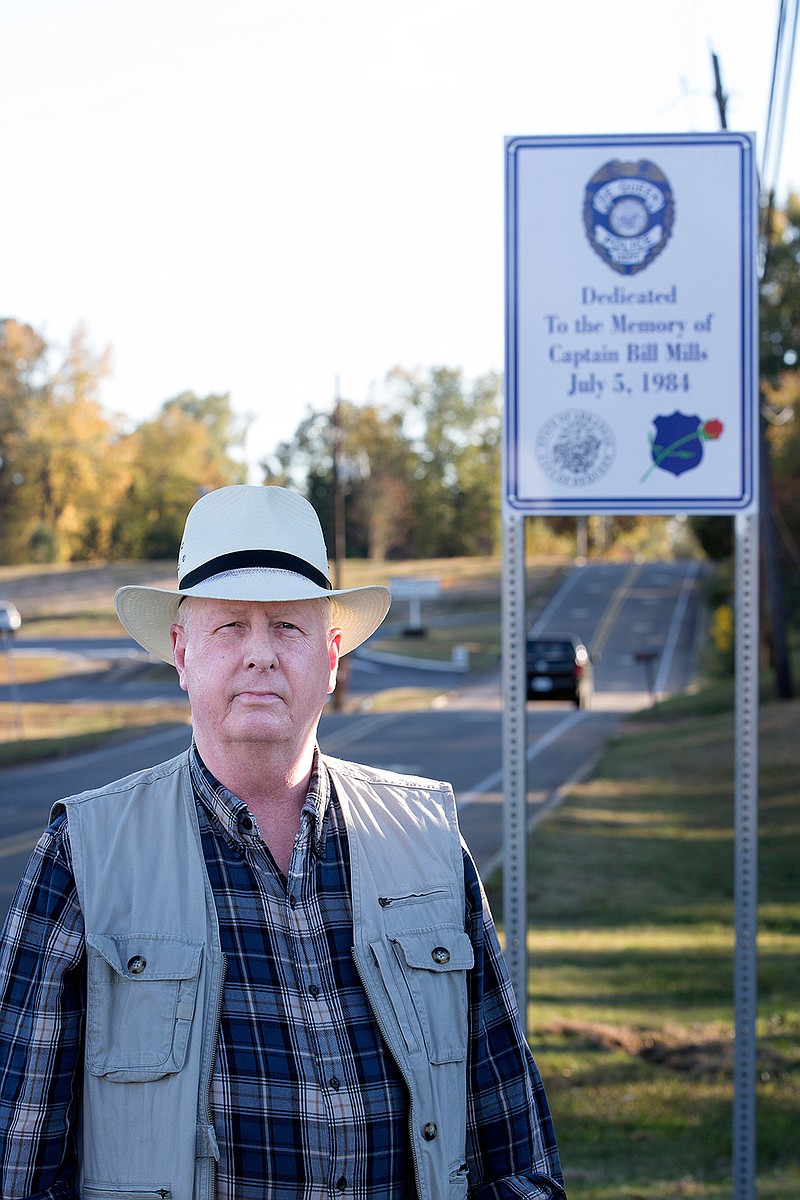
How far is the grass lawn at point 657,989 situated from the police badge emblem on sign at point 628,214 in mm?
3159

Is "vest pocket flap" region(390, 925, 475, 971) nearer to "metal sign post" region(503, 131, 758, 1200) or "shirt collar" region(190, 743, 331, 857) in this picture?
"shirt collar" region(190, 743, 331, 857)

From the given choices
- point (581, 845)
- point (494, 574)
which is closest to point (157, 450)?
point (494, 574)

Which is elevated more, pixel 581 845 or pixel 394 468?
pixel 394 468

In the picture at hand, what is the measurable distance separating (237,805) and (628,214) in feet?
8.68

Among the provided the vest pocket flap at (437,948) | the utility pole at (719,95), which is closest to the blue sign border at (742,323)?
the vest pocket flap at (437,948)

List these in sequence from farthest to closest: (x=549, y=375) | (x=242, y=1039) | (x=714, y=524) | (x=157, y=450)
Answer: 1. (x=157, y=450)
2. (x=714, y=524)
3. (x=549, y=375)
4. (x=242, y=1039)

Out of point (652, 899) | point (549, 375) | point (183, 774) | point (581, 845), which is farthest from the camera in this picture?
point (581, 845)

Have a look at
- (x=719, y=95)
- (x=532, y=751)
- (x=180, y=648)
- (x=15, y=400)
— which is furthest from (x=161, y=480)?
(x=180, y=648)

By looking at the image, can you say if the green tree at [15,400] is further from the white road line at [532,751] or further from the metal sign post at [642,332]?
the metal sign post at [642,332]

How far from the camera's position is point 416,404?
332ft

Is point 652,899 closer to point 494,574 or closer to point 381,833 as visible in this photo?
point 381,833

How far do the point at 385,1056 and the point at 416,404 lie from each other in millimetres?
100410

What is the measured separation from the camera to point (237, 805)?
216 centimetres

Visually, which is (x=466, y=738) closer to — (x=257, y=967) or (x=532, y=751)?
(x=532, y=751)
